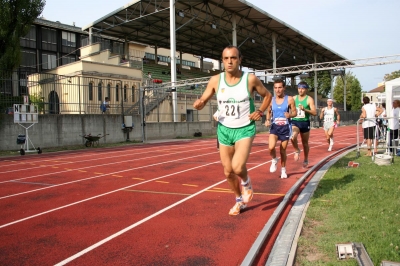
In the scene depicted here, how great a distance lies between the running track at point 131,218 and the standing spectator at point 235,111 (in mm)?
897

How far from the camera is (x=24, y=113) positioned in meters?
15.4

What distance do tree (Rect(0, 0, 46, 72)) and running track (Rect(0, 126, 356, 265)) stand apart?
16027 millimetres

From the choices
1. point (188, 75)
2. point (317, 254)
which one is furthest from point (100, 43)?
point (317, 254)

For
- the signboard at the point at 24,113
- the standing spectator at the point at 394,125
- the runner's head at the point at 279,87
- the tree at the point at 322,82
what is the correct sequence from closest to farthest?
the runner's head at the point at 279,87, the standing spectator at the point at 394,125, the signboard at the point at 24,113, the tree at the point at 322,82

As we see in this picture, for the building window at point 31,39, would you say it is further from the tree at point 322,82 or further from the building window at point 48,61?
the tree at point 322,82

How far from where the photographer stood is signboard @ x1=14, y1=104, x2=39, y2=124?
15117 mm

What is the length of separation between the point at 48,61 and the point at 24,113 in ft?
114

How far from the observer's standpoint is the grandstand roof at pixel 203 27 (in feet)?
107

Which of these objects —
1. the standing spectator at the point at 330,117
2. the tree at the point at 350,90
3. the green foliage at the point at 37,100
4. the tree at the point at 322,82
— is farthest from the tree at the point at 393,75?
the green foliage at the point at 37,100


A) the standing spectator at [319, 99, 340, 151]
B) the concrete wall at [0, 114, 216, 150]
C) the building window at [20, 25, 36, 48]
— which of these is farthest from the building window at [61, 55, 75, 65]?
the standing spectator at [319, 99, 340, 151]

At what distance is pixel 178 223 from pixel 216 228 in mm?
581

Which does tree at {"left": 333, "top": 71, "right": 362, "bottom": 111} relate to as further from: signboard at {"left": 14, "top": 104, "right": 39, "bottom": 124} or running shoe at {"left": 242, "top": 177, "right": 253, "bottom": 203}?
running shoe at {"left": 242, "top": 177, "right": 253, "bottom": 203}

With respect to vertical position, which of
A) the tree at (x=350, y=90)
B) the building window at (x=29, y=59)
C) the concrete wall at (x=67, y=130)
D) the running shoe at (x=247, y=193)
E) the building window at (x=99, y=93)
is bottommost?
the running shoe at (x=247, y=193)

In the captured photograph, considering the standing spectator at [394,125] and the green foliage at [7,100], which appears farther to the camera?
the green foliage at [7,100]
